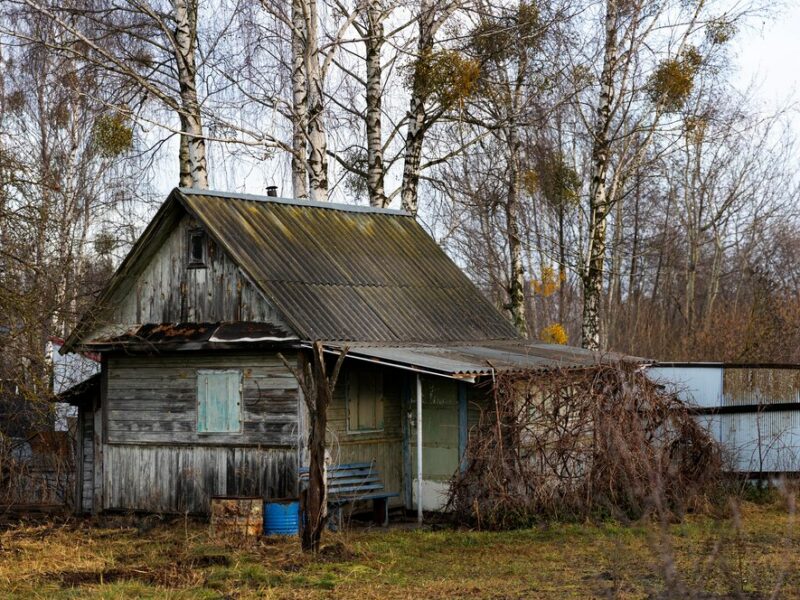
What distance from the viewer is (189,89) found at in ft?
73.2

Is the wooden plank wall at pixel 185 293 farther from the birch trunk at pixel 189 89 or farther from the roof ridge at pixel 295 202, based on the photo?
the birch trunk at pixel 189 89

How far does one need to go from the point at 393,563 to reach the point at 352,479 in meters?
4.09

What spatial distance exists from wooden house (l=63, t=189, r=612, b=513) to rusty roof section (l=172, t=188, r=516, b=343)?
0.12 ft

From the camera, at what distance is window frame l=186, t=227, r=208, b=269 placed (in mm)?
18078

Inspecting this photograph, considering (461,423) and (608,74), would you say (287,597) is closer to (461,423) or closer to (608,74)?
(461,423)

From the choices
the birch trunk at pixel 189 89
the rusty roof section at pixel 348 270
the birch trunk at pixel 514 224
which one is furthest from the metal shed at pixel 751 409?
the birch trunk at pixel 189 89

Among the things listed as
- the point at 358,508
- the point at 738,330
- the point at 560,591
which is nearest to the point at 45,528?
the point at 358,508

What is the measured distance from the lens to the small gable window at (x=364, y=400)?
59.5 feet

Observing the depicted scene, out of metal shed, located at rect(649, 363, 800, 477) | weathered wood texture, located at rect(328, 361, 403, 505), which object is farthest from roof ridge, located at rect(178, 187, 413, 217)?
metal shed, located at rect(649, 363, 800, 477)

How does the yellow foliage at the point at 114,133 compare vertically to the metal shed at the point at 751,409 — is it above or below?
above

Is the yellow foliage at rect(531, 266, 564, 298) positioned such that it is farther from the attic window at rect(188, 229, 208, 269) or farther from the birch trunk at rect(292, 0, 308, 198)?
the attic window at rect(188, 229, 208, 269)

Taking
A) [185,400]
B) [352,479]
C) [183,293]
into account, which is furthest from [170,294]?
[352,479]

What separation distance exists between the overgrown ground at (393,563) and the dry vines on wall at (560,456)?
0.41 m

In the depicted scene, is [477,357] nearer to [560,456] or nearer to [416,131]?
[560,456]
